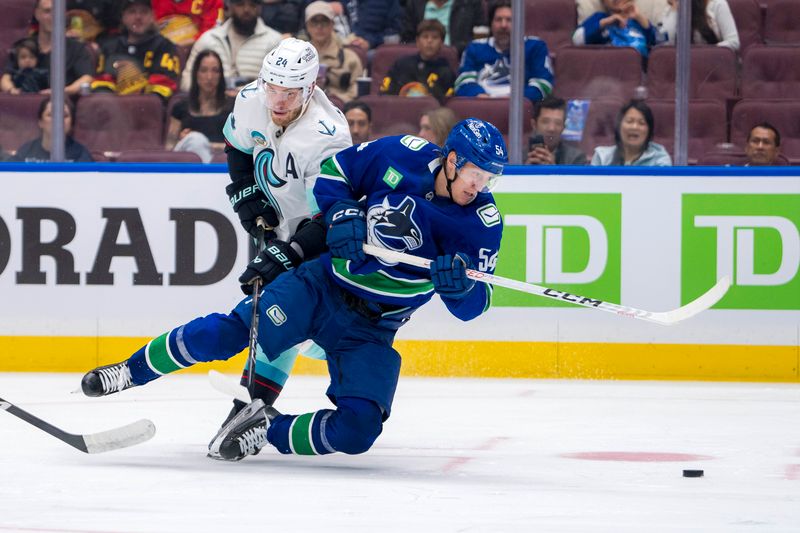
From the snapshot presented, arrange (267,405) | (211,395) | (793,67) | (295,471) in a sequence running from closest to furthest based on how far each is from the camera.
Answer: (295,471) → (267,405) → (211,395) → (793,67)

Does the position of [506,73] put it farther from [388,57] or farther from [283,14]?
[283,14]

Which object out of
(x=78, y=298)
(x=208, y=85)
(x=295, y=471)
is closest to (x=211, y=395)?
(x=78, y=298)

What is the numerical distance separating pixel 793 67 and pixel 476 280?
3103 mm

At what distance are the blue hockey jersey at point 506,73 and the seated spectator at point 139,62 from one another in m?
1.33

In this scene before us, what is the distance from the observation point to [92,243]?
6.54m

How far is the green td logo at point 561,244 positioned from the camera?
6.47 metres

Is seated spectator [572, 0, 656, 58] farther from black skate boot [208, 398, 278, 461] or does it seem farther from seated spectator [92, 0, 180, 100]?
black skate boot [208, 398, 278, 461]

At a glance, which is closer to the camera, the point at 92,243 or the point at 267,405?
the point at 267,405

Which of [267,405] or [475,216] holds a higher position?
[475,216]

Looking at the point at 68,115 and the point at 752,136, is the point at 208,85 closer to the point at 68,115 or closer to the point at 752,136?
the point at 68,115

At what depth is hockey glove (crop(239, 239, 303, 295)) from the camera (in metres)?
4.11

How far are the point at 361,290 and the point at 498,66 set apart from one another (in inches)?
109

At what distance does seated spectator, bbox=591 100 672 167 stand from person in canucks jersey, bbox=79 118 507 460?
2632 millimetres

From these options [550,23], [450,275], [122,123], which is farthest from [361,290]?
[122,123]
